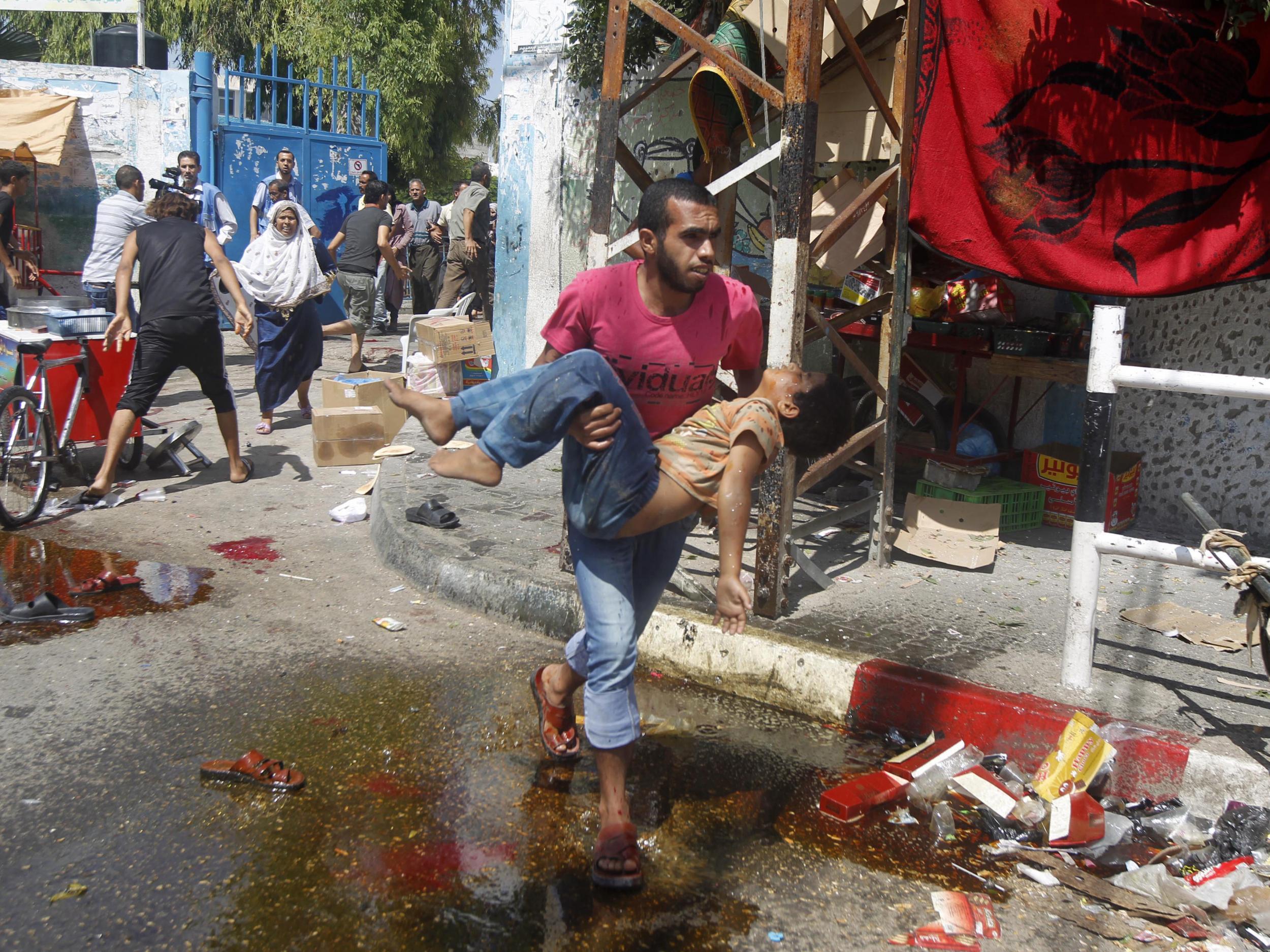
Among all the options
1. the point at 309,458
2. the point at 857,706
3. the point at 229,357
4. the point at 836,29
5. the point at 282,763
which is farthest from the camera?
the point at 229,357

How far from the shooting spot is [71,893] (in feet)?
9.16

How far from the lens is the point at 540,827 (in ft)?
10.6

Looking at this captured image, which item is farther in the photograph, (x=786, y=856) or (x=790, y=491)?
(x=790, y=491)

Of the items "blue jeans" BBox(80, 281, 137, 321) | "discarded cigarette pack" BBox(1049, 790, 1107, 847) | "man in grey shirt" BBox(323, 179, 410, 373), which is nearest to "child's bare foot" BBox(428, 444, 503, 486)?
"discarded cigarette pack" BBox(1049, 790, 1107, 847)

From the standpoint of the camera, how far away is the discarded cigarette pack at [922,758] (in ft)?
11.8

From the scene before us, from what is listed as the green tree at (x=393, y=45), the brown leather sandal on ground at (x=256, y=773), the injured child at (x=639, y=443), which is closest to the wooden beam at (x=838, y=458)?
the injured child at (x=639, y=443)

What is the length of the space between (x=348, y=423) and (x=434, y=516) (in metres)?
2.31

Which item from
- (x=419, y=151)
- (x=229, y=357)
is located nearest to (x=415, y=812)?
(x=229, y=357)

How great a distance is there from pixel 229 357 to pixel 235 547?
7033 mm

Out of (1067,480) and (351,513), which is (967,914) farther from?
(351,513)

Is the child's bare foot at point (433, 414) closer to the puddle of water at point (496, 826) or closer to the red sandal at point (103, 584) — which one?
the puddle of water at point (496, 826)

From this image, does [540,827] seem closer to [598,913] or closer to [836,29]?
[598,913]

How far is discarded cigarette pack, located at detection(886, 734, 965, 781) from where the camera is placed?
3.59m

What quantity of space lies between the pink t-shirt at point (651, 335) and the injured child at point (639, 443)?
18 centimetres
